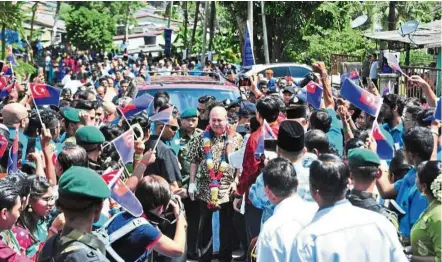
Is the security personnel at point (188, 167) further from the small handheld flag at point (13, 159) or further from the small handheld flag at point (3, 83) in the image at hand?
the small handheld flag at point (3, 83)

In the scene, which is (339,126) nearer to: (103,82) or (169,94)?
(169,94)

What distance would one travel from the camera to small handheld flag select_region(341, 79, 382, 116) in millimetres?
7881

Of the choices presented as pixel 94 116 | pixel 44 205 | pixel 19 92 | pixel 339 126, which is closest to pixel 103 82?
pixel 19 92

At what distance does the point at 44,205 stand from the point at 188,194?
135 inches

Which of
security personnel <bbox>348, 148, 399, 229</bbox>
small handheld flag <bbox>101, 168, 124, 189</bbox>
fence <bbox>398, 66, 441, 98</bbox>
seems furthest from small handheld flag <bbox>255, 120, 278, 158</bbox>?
fence <bbox>398, 66, 441, 98</bbox>

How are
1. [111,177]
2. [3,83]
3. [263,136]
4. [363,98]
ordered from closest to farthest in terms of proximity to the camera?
[111,177] < [263,136] < [363,98] < [3,83]

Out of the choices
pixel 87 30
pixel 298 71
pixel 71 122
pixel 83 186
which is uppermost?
pixel 83 186

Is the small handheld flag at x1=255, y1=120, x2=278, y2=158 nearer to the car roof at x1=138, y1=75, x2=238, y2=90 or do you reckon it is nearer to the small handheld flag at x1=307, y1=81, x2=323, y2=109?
the small handheld flag at x1=307, y1=81, x2=323, y2=109

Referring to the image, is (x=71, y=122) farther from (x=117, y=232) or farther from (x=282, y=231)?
(x=282, y=231)

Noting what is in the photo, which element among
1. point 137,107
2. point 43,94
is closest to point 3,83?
point 43,94

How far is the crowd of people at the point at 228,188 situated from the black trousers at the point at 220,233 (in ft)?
0.05

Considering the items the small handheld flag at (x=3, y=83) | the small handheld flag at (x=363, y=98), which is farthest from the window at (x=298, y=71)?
the small handheld flag at (x=363, y=98)

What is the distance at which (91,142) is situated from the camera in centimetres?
670

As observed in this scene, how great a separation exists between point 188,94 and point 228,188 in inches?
136
